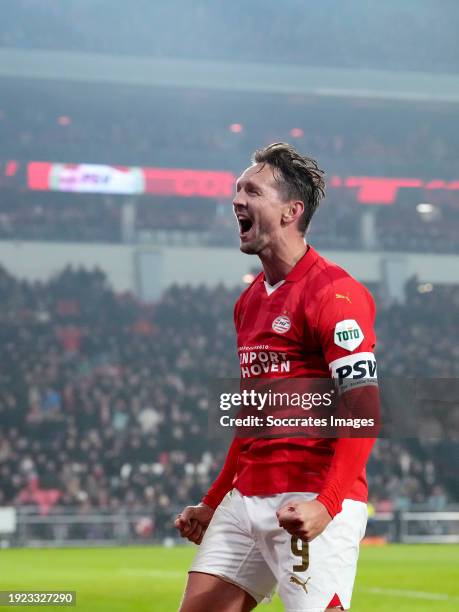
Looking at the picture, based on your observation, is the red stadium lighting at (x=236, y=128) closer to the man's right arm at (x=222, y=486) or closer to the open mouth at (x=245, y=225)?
the man's right arm at (x=222, y=486)

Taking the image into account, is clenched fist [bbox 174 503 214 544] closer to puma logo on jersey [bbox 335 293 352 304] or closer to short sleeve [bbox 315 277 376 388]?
short sleeve [bbox 315 277 376 388]

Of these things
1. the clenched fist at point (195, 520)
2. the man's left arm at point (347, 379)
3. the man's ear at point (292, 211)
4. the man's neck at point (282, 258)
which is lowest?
the clenched fist at point (195, 520)

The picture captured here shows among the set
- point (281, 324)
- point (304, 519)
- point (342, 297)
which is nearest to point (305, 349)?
point (281, 324)

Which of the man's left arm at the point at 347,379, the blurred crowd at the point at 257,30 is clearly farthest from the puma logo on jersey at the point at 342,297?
the blurred crowd at the point at 257,30

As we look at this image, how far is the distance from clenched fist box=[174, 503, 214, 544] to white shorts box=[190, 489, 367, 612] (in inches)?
7.2

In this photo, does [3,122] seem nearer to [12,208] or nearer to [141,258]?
[12,208]

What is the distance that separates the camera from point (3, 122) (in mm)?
36969

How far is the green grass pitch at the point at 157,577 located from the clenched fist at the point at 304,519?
21.5 ft

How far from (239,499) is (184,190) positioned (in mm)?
33221

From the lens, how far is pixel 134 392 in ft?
92.2

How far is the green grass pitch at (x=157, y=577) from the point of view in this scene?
9891 mm

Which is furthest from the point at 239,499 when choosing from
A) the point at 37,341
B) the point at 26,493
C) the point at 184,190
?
the point at 184,190

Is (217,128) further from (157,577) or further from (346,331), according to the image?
(346,331)

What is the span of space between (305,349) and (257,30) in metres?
40.1
